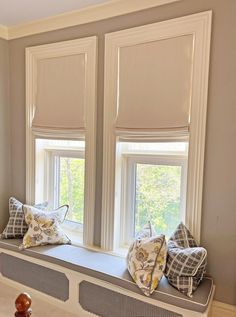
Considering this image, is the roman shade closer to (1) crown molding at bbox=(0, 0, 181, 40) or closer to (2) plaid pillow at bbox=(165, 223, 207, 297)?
(1) crown molding at bbox=(0, 0, 181, 40)

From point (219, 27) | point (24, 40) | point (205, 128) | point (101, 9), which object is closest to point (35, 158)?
point (24, 40)

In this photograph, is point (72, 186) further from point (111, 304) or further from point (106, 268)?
point (111, 304)

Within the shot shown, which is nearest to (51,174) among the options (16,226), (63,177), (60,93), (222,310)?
(63,177)

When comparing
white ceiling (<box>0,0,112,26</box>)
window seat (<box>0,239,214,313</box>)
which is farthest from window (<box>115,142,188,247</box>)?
white ceiling (<box>0,0,112,26</box>)

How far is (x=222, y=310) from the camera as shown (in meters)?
1.94

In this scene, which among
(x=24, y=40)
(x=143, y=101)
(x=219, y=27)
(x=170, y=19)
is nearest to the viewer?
(x=219, y=27)

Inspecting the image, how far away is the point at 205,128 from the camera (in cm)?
194

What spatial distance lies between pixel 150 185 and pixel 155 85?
2.73 ft

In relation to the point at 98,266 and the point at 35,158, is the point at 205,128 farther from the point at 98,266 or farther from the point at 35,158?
the point at 35,158

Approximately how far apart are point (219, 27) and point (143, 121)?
0.83m

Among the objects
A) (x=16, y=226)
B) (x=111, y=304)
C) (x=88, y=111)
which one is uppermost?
(x=88, y=111)

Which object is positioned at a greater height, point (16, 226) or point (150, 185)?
point (150, 185)

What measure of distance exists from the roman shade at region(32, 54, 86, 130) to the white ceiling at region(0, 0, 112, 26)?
0.38 metres

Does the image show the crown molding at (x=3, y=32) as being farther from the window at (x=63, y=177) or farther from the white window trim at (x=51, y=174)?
the white window trim at (x=51, y=174)
